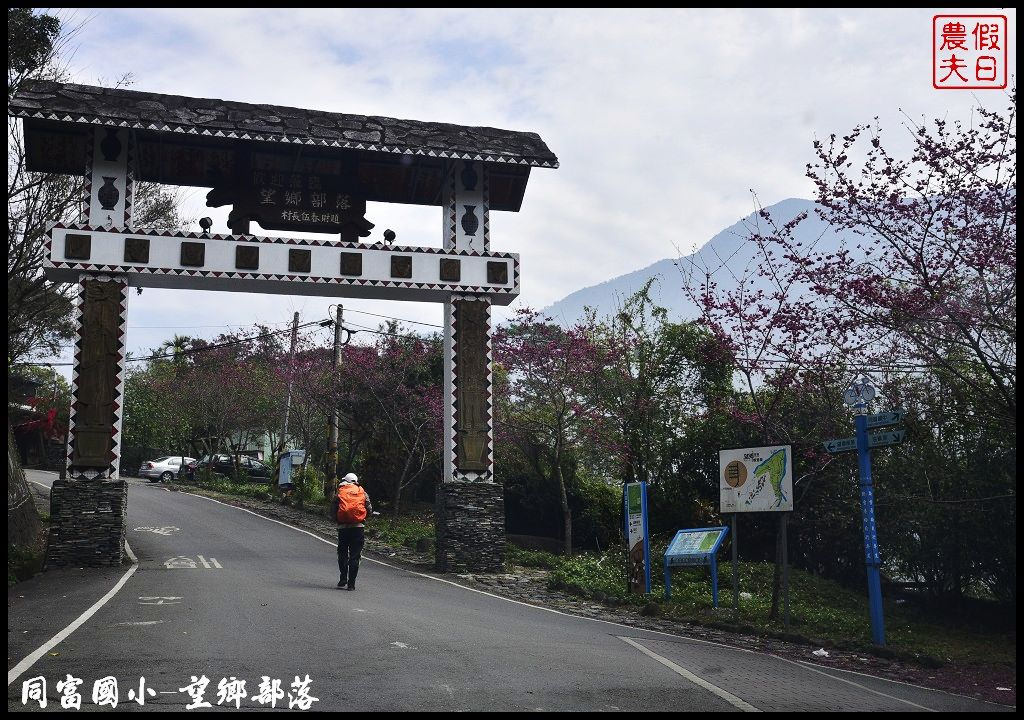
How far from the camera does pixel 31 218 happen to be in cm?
2108

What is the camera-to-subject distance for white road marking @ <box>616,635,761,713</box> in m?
7.44

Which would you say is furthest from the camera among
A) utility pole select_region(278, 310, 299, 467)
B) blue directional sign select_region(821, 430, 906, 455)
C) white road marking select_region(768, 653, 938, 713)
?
utility pole select_region(278, 310, 299, 467)

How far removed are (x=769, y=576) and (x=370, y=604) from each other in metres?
9.42

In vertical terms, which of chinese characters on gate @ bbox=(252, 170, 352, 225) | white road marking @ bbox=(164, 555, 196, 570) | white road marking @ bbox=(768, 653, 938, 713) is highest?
chinese characters on gate @ bbox=(252, 170, 352, 225)

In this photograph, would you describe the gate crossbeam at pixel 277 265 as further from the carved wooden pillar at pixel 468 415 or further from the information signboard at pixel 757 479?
the information signboard at pixel 757 479

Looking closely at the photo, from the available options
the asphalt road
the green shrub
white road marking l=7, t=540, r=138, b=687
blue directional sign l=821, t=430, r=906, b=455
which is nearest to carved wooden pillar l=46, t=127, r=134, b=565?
the asphalt road

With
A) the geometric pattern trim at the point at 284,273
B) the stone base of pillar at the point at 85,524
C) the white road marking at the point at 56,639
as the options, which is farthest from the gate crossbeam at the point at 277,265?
the white road marking at the point at 56,639

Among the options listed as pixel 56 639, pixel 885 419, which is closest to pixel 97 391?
pixel 56 639

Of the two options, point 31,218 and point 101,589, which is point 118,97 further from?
point 101,589

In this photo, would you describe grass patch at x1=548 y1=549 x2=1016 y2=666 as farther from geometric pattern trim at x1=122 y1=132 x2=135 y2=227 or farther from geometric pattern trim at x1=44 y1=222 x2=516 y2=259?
geometric pattern trim at x1=122 y1=132 x2=135 y2=227

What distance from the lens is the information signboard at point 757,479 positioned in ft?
43.3

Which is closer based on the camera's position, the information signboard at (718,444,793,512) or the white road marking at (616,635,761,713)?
the white road marking at (616,635,761,713)

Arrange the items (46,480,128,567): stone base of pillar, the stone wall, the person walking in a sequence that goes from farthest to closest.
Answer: the stone wall → (46,480,128,567): stone base of pillar → the person walking

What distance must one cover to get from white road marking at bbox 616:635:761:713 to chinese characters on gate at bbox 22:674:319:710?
336cm
